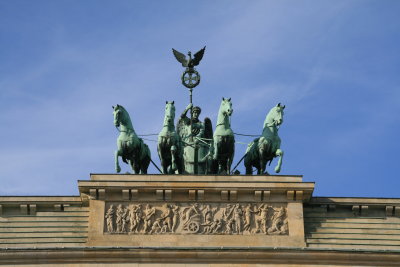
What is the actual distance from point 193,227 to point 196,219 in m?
0.28

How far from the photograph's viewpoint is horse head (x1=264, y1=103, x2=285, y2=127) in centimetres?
4897

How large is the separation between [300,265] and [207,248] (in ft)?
9.15

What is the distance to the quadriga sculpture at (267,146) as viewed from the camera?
48594mm

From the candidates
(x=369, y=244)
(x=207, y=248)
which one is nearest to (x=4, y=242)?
(x=207, y=248)

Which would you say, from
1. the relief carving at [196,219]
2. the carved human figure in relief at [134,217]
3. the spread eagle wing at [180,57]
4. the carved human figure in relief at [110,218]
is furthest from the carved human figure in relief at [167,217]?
the spread eagle wing at [180,57]

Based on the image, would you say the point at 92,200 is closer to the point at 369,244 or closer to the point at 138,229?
the point at 138,229

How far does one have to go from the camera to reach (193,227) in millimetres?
46625

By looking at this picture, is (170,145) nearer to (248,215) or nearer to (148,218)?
(148,218)

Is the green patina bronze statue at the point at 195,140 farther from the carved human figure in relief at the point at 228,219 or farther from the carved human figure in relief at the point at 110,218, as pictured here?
the carved human figure in relief at the point at 110,218

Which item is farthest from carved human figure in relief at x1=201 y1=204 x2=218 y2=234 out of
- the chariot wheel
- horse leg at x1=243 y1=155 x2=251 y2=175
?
horse leg at x1=243 y1=155 x2=251 y2=175

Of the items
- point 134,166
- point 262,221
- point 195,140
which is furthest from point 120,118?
point 262,221

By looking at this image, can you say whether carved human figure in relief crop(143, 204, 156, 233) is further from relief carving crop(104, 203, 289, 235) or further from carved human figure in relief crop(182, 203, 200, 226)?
carved human figure in relief crop(182, 203, 200, 226)

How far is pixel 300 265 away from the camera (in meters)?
46.0

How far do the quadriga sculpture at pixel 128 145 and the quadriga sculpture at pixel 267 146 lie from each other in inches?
130
